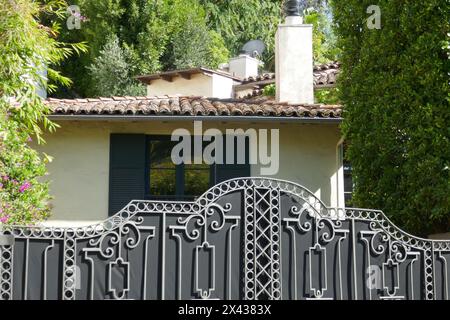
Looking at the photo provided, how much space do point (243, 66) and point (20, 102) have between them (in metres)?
15.2

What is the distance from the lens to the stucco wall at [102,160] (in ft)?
39.9

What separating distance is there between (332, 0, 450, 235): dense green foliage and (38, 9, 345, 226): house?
86.1 inches

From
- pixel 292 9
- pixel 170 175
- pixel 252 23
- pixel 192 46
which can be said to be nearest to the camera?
pixel 170 175

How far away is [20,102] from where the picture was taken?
→ 8.80 metres

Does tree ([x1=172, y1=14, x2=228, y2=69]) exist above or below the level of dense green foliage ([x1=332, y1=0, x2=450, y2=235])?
above

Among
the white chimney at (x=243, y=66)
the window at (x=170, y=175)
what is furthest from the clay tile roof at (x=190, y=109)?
the white chimney at (x=243, y=66)

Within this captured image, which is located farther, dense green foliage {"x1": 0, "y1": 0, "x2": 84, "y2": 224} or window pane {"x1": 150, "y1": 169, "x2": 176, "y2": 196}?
window pane {"x1": 150, "y1": 169, "x2": 176, "y2": 196}

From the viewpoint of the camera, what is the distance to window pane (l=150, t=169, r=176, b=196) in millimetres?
12430

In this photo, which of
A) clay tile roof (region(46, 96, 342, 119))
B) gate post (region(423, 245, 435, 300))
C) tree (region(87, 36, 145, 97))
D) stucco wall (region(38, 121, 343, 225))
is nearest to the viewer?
gate post (region(423, 245, 435, 300))

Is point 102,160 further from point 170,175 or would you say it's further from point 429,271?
point 429,271

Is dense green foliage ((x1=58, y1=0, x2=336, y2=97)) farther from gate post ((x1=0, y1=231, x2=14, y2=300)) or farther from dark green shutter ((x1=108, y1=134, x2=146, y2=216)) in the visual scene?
gate post ((x1=0, y1=231, x2=14, y2=300))

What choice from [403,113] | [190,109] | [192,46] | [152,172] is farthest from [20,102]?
[192,46]

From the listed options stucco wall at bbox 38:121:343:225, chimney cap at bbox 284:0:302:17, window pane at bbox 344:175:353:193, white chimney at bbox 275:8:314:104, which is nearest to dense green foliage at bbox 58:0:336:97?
chimney cap at bbox 284:0:302:17
